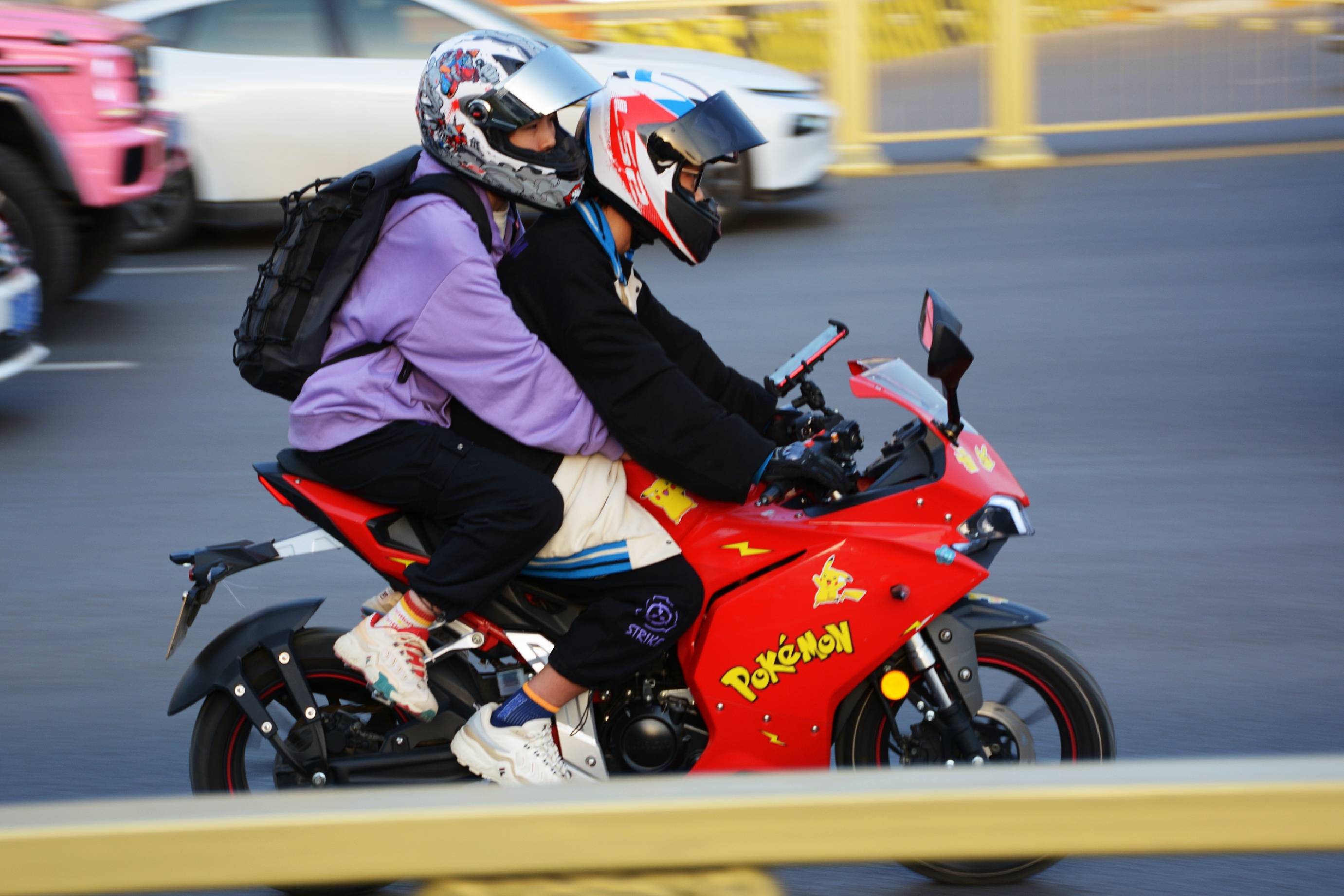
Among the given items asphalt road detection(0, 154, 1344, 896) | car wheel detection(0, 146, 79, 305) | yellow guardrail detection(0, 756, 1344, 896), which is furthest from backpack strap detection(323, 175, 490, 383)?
car wheel detection(0, 146, 79, 305)

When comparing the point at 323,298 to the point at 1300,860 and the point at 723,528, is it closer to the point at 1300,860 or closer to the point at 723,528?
the point at 723,528

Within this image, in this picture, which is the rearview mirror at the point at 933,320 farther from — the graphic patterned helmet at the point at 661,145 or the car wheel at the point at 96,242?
the car wheel at the point at 96,242

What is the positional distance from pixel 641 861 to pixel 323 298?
1.84 meters

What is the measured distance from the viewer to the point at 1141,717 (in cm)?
395

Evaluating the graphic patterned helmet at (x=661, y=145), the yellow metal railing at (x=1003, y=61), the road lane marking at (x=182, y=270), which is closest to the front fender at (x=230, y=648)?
the graphic patterned helmet at (x=661, y=145)

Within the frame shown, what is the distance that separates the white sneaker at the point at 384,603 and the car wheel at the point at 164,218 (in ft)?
23.4

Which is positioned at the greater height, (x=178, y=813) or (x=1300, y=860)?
(x=178, y=813)

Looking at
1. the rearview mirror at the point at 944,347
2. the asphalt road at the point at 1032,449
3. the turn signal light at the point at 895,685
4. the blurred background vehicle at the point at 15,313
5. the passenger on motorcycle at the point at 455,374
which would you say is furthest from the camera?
the blurred background vehicle at the point at 15,313

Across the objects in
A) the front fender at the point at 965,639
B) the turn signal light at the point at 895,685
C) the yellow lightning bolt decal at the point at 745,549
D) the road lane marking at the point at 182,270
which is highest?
the yellow lightning bolt decal at the point at 745,549

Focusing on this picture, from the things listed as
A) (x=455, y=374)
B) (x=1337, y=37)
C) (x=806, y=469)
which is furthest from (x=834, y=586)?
(x=1337, y=37)

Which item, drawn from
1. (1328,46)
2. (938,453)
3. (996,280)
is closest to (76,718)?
(938,453)

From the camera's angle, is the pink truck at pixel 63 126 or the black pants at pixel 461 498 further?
the pink truck at pixel 63 126

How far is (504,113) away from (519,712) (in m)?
1.25

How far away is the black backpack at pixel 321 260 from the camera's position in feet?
9.79
